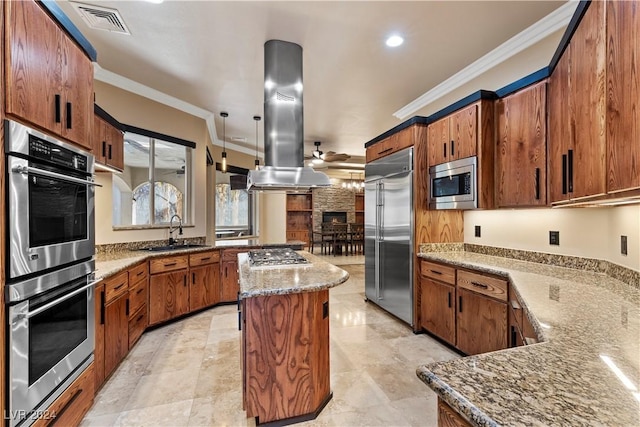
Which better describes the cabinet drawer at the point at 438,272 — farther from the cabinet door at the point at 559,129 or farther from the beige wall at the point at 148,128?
the beige wall at the point at 148,128

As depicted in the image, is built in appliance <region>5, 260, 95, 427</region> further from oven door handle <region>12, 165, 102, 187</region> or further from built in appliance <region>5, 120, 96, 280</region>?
oven door handle <region>12, 165, 102, 187</region>

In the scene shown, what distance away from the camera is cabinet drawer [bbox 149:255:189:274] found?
3365mm

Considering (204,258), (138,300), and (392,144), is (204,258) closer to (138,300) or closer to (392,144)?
(138,300)

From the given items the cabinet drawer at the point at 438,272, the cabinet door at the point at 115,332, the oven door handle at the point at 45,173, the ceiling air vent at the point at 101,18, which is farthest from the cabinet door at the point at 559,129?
the cabinet door at the point at 115,332

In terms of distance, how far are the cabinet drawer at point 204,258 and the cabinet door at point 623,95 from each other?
3.90 meters

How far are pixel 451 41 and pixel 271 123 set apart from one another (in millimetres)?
1826

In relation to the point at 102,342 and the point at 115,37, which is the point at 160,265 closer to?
the point at 102,342

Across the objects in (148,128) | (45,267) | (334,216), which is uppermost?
(148,128)

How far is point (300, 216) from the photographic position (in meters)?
11.5

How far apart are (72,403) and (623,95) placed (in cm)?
286

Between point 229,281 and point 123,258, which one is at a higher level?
point 123,258

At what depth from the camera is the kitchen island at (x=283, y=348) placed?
180 centimetres

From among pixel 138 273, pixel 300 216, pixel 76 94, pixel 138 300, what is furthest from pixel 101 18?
pixel 300 216

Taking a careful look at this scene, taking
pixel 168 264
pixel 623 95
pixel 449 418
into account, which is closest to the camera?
pixel 449 418
